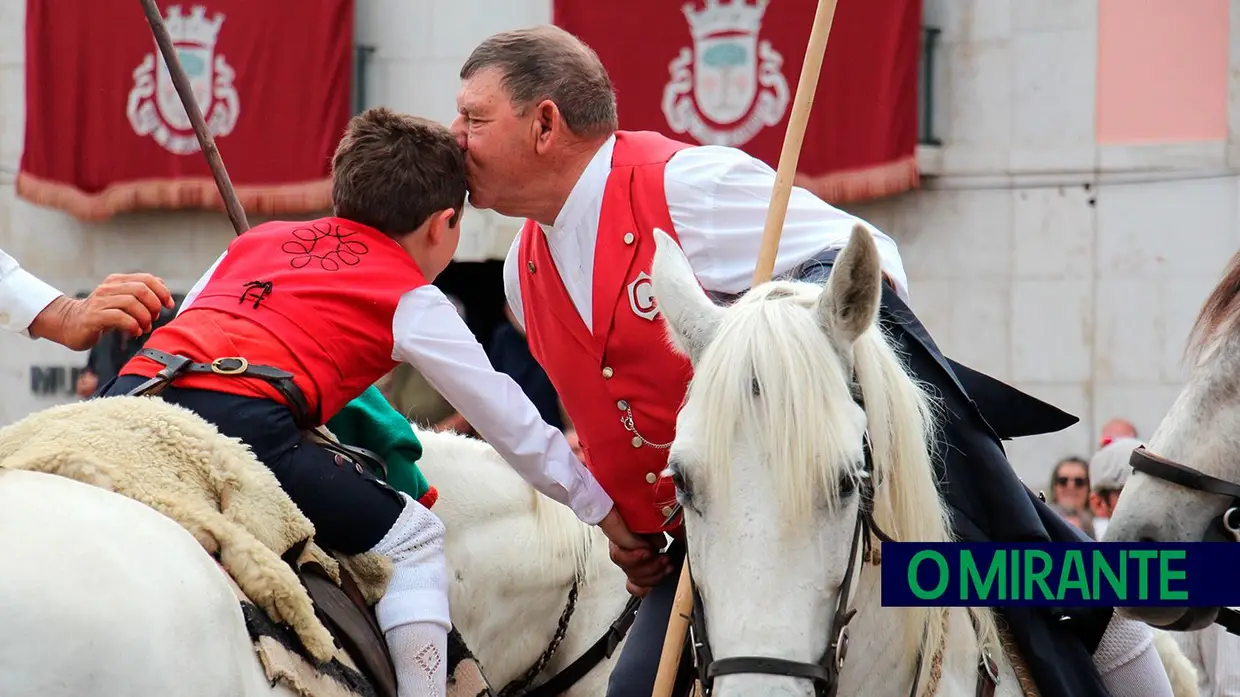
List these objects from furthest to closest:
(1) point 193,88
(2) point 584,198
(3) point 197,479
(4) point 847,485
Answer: (1) point 193,88 → (2) point 584,198 → (3) point 197,479 → (4) point 847,485

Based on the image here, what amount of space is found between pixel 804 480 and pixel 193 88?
9.71m

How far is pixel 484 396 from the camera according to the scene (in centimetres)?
326

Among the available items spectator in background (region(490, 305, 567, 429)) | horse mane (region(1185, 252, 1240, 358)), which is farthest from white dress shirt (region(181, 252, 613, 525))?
spectator in background (region(490, 305, 567, 429))

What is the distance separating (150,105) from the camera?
38.0 feet

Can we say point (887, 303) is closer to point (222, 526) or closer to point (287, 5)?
point (222, 526)

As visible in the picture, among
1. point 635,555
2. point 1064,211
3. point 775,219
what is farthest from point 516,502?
point 1064,211

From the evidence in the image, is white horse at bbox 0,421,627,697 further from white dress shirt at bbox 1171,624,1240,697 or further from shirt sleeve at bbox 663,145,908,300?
white dress shirt at bbox 1171,624,1240,697

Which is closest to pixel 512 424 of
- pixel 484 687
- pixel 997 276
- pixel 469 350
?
pixel 469 350

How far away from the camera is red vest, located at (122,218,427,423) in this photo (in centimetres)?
→ 312

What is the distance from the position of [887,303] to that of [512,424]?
827mm

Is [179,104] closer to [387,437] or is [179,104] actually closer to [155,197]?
[155,197]

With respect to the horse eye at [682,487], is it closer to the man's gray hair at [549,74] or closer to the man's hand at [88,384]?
the man's gray hair at [549,74]

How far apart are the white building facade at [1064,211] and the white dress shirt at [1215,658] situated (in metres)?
4.39

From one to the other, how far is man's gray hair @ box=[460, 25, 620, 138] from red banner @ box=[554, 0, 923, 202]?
6483 mm
